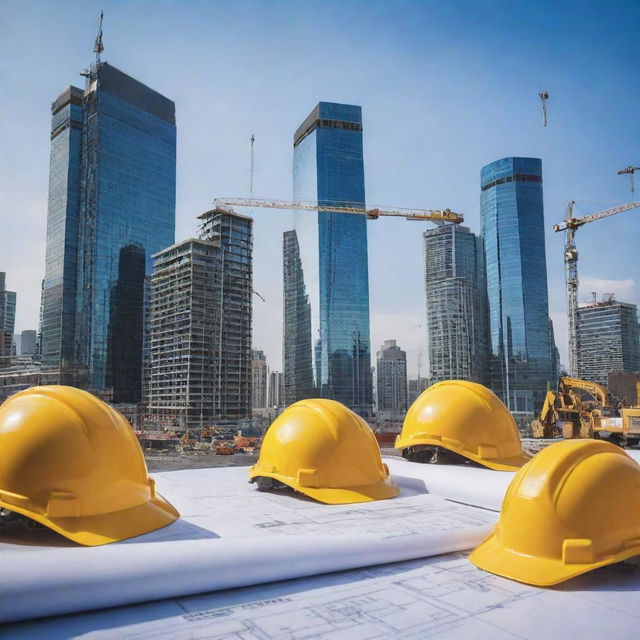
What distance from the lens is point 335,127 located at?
142 metres

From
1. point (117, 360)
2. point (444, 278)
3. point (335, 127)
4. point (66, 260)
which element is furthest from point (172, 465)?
point (335, 127)

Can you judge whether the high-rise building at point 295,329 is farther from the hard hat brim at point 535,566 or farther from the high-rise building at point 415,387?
the hard hat brim at point 535,566

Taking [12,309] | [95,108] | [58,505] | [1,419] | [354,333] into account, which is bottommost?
[58,505]

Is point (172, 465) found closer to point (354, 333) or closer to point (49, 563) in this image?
point (49, 563)

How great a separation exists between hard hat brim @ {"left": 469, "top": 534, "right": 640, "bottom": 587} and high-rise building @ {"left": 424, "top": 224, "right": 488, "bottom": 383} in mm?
112023

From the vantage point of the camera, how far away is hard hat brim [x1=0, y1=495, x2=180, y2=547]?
23.9ft

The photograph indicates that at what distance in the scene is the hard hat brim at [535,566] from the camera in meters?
6.23

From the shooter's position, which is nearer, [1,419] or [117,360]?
[1,419]

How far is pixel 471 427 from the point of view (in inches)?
542

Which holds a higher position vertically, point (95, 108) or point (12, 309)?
point (95, 108)

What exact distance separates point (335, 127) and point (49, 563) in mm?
146044

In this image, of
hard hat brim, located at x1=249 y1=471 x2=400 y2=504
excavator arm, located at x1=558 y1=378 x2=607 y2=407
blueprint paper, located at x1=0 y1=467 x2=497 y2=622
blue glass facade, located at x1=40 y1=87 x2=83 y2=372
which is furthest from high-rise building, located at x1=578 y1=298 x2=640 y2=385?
blueprint paper, located at x1=0 y1=467 x2=497 y2=622

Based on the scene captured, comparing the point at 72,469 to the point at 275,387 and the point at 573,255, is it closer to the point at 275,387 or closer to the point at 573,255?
the point at 573,255

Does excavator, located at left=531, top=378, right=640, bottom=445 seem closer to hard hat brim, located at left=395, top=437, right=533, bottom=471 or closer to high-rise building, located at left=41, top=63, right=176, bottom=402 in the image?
hard hat brim, located at left=395, top=437, right=533, bottom=471
